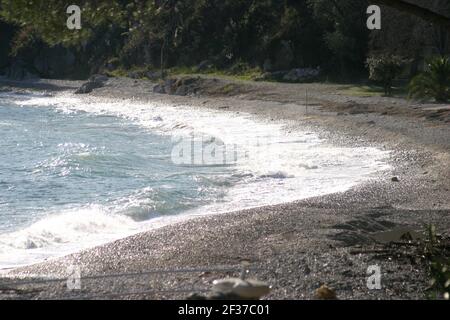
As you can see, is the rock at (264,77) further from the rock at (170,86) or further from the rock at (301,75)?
the rock at (170,86)

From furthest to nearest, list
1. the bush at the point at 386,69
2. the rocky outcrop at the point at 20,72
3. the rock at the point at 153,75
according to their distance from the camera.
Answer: the rocky outcrop at the point at 20,72, the rock at the point at 153,75, the bush at the point at 386,69

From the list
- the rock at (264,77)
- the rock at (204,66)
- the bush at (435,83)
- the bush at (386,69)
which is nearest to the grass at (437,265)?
the bush at (435,83)

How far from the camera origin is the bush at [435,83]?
28656mm

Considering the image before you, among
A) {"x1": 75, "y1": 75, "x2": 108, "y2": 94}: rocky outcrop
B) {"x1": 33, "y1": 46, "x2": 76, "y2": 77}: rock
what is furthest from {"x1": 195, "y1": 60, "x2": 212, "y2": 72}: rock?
{"x1": 33, "y1": 46, "x2": 76, "y2": 77}: rock

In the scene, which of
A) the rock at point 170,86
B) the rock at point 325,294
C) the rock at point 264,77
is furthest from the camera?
the rock at point 170,86

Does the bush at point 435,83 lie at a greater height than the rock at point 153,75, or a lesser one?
greater

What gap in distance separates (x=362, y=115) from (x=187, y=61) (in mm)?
26600

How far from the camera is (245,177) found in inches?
734

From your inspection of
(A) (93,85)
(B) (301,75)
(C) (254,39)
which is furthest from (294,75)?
(A) (93,85)

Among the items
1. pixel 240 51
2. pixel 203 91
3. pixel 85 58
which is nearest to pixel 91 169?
pixel 203 91

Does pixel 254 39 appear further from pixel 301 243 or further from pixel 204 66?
pixel 301 243

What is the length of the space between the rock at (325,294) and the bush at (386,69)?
2631 centimetres

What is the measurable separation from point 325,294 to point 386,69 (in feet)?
87.4

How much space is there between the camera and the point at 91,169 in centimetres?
2123
